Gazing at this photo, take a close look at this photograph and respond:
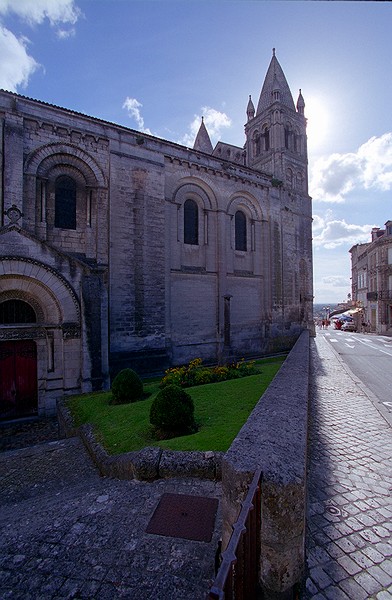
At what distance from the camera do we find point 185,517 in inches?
150

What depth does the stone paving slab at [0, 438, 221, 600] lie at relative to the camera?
292 centimetres

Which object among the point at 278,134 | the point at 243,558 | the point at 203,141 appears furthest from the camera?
the point at 203,141

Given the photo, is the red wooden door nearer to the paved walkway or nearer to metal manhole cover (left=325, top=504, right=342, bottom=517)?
the paved walkway

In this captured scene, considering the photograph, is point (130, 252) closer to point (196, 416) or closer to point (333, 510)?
point (196, 416)

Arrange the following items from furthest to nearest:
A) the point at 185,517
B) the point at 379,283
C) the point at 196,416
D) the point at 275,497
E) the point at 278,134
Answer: the point at 379,283
the point at 278,134
the point at 196,416
the point at 185,517
the point at 275,497

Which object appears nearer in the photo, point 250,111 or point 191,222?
point 191,222

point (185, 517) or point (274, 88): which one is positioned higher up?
point (274, 88)

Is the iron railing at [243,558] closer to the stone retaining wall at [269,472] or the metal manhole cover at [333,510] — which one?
the stone retaining wall at [269,472]

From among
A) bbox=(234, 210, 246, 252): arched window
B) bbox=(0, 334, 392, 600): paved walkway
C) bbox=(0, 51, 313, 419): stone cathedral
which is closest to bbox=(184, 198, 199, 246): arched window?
bbox=(0, 51, 313, 419): stone cathedral

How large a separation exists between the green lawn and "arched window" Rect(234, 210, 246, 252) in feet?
37.8

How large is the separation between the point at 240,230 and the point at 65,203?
11488 millimetres

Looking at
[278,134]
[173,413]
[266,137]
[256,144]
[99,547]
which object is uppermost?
[266,137]

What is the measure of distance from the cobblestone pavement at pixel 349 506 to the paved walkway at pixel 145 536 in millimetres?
12

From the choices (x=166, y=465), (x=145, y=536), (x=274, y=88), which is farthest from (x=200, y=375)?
(x=274, y=88)
